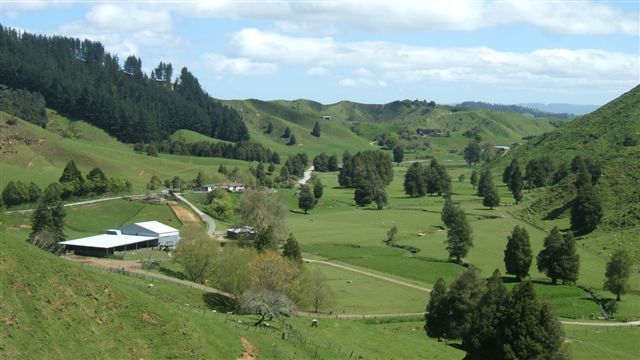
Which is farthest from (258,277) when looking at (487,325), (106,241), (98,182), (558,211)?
(98,182)

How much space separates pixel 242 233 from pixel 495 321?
212 feet

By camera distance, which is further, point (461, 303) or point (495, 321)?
point (461, 303)

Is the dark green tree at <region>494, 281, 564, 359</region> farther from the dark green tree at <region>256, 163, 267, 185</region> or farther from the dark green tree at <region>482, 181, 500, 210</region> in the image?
the dark green tree at <region>256, 163, 267, 185</region>

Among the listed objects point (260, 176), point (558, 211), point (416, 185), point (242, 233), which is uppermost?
point (260, 176)

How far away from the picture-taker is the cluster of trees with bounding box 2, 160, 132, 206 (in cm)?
11829

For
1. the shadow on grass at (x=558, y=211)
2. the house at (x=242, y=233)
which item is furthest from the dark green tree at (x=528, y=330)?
the shadow on grass at (x=558, y=211)

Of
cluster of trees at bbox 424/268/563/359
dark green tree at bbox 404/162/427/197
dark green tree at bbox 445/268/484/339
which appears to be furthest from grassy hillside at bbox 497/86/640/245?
cluster of trees at bbox 424/268/563/359

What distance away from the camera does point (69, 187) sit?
5059 inches

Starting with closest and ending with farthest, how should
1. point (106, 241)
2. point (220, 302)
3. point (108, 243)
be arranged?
point (220, 302), point (108, 243), point (106, 241)

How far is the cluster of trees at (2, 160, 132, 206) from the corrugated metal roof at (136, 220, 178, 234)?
82.4 ft

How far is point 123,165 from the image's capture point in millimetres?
175875

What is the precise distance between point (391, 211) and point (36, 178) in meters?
79.7

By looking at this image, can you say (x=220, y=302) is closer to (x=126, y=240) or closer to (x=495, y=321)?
(x=495, y=321)

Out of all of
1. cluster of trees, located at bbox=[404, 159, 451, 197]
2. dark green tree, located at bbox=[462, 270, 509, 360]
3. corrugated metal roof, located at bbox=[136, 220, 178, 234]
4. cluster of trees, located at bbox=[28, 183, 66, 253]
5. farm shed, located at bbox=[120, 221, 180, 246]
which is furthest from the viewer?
cluster of trees, located at bbox=[404, 159, 451, 197]
